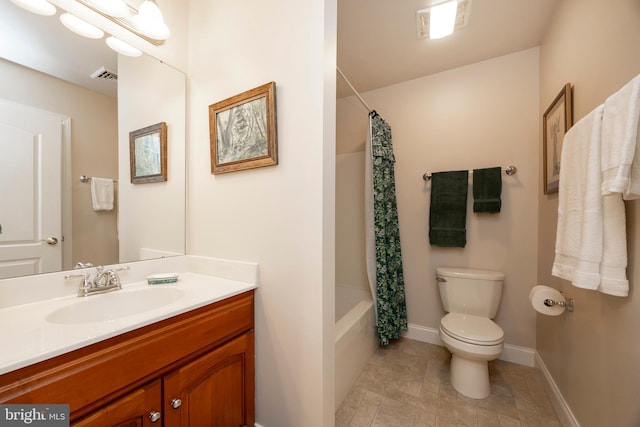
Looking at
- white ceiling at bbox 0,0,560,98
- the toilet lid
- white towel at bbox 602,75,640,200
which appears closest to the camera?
white towel at bbox 602,75,640,200

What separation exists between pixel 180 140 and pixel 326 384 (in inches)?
61.4

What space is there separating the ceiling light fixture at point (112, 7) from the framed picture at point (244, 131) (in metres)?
0.53

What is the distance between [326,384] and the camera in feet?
3.41

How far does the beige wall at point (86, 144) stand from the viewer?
1009mm

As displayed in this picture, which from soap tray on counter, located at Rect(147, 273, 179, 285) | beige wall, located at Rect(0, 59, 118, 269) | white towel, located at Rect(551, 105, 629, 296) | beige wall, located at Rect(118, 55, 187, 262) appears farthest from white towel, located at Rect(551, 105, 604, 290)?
beige wall, located at Rect(0, 59, 118, 269)

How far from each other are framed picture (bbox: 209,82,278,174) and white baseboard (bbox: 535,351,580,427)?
199 cm

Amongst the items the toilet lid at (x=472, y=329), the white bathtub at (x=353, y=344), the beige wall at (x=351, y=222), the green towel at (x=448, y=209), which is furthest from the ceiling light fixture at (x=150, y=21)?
the toilet lid at (x=472, y=329)

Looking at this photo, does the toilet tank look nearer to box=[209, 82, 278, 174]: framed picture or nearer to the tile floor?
the tile floor

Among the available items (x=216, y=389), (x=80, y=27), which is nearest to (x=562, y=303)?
Result: (x=216, y=389)

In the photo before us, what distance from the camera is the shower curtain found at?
6.24ft

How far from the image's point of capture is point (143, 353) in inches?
30.0

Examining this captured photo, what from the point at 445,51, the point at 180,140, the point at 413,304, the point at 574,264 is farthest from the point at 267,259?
the point at 445,51

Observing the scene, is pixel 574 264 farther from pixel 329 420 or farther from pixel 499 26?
pixel 499 26

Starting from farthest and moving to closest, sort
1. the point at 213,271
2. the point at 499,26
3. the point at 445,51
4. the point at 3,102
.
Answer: the point at 445,51 < the point at 499,26 < the point at 213,271 < the point at 3,102
